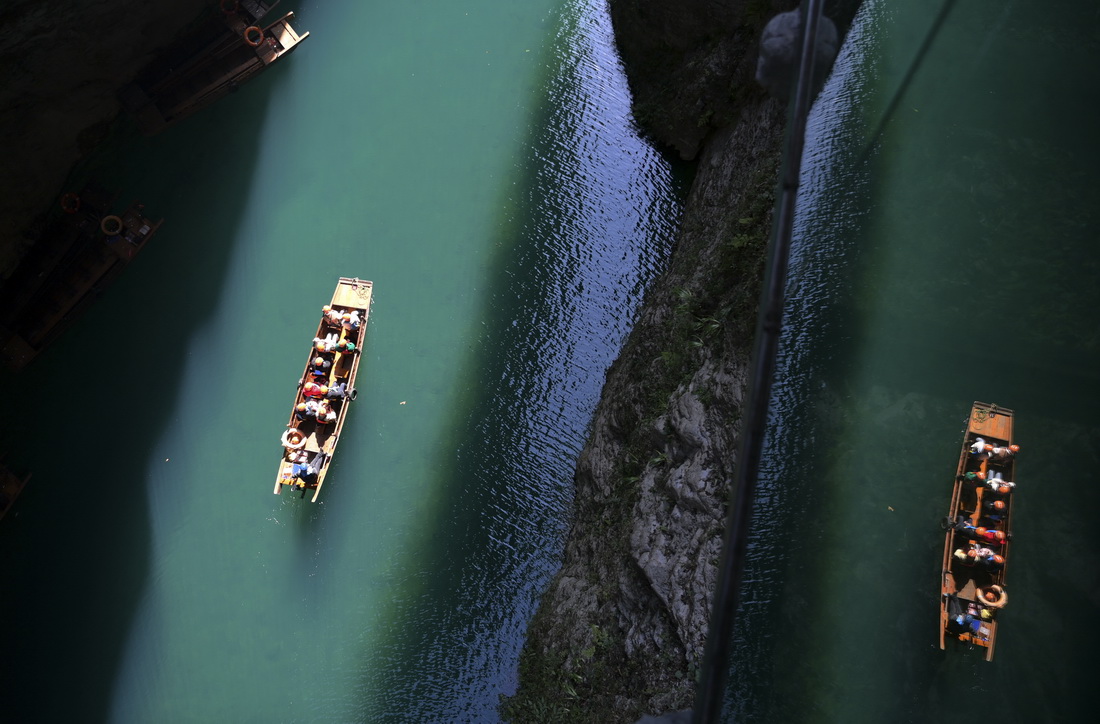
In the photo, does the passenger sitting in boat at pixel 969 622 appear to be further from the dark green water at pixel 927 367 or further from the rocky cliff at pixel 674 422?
the rocky cliff at pixel 674 422

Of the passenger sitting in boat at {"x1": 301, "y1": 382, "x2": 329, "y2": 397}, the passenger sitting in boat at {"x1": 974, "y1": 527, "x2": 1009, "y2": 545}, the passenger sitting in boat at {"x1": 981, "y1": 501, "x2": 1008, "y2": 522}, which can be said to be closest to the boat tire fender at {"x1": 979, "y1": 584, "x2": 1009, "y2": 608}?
the passenger sitting in boat at {"x1": 974, "y1": 527, "x2": 1009, "y2": 545}

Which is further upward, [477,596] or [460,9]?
[460,9]

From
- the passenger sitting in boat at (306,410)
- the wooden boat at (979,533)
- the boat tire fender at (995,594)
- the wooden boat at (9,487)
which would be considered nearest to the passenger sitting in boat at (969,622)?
the wooden boat at (979,533)

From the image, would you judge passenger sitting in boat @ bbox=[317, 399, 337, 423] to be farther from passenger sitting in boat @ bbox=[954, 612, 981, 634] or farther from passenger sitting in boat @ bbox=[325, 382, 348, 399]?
passenger sitting in boat @ bbox=[954, 612, 981, 634]

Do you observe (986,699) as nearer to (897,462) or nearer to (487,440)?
(897,462)

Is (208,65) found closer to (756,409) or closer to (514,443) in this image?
(514,443)

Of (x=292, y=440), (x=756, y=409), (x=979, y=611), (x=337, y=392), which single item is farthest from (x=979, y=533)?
(x=292, y=440)

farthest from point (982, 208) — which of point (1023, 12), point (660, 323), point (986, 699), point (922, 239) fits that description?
point (986, 699)
